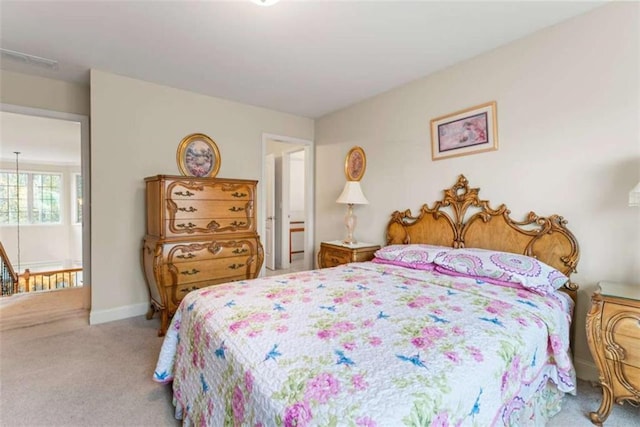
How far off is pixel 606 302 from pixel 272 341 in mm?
1748

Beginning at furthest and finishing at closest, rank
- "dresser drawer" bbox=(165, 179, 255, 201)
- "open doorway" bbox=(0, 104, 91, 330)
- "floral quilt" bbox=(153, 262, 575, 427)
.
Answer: "open doorway" bbox=(0, 104, 91, 330)
"dresser drawer" bbox=(165, 179, 255, 201)
"floral quilt" bbox=(153, 262, 575, 427)

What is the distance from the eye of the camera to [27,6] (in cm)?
199

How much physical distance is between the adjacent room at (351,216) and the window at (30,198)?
544 centimetres

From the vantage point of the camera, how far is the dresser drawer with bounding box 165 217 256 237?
2865 mm

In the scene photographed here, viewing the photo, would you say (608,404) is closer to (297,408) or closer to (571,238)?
(571,238)

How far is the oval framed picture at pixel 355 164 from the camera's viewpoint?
12.3 feet

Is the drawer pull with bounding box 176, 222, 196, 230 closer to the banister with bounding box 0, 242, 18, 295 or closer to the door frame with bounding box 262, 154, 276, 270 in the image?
the door frame with bounding box 262, 154, 276, 270

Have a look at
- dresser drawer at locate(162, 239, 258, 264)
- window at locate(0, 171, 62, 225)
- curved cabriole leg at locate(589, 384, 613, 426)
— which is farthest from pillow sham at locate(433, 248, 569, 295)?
window at locate(0, 171, 62, 225)

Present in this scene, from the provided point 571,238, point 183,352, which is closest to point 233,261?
point 183,352

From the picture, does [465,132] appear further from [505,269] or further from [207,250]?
[207,250]

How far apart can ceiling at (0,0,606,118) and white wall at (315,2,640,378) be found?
167 millimetres

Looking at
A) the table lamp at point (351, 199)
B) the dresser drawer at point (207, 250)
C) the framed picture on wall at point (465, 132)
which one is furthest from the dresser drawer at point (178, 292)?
the framed picture on wall at point (465, 132)

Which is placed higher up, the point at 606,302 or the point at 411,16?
the point at 411,16

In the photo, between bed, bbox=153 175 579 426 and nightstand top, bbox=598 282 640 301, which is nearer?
bed, bbox=153 175 579 426
